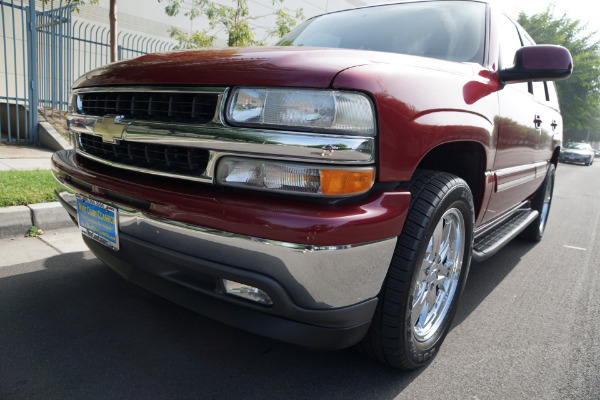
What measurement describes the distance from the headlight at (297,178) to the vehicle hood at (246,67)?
28cm

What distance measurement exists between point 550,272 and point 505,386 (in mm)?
2134

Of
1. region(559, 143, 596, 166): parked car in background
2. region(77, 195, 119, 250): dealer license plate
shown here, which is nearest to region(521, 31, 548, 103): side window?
region(77, 195, 119, 250): dealer license plate

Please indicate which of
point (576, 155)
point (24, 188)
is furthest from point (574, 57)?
point (24, 188)

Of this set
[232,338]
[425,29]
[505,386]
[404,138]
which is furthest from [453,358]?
[425,29]

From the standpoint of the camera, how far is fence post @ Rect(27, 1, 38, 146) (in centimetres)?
704

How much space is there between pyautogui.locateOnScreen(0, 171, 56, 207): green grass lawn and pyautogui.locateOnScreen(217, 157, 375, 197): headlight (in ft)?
8.65

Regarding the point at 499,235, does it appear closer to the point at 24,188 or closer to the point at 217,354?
the point at 217,354

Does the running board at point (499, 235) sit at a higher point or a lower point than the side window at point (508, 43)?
lower

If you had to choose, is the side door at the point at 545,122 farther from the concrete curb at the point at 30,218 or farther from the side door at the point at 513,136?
the concrete curb at the point at 30,218

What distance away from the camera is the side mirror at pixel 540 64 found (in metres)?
2.42

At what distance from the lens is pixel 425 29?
107 inches

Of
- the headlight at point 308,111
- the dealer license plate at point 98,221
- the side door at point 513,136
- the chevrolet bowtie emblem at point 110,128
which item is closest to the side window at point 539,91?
the side door at point 513,136

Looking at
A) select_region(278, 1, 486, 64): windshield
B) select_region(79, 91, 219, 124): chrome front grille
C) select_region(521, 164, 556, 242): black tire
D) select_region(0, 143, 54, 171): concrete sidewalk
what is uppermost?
select_region(278, 1, 486, 64): windshield

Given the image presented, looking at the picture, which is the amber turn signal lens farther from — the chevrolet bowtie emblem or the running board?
the running board
